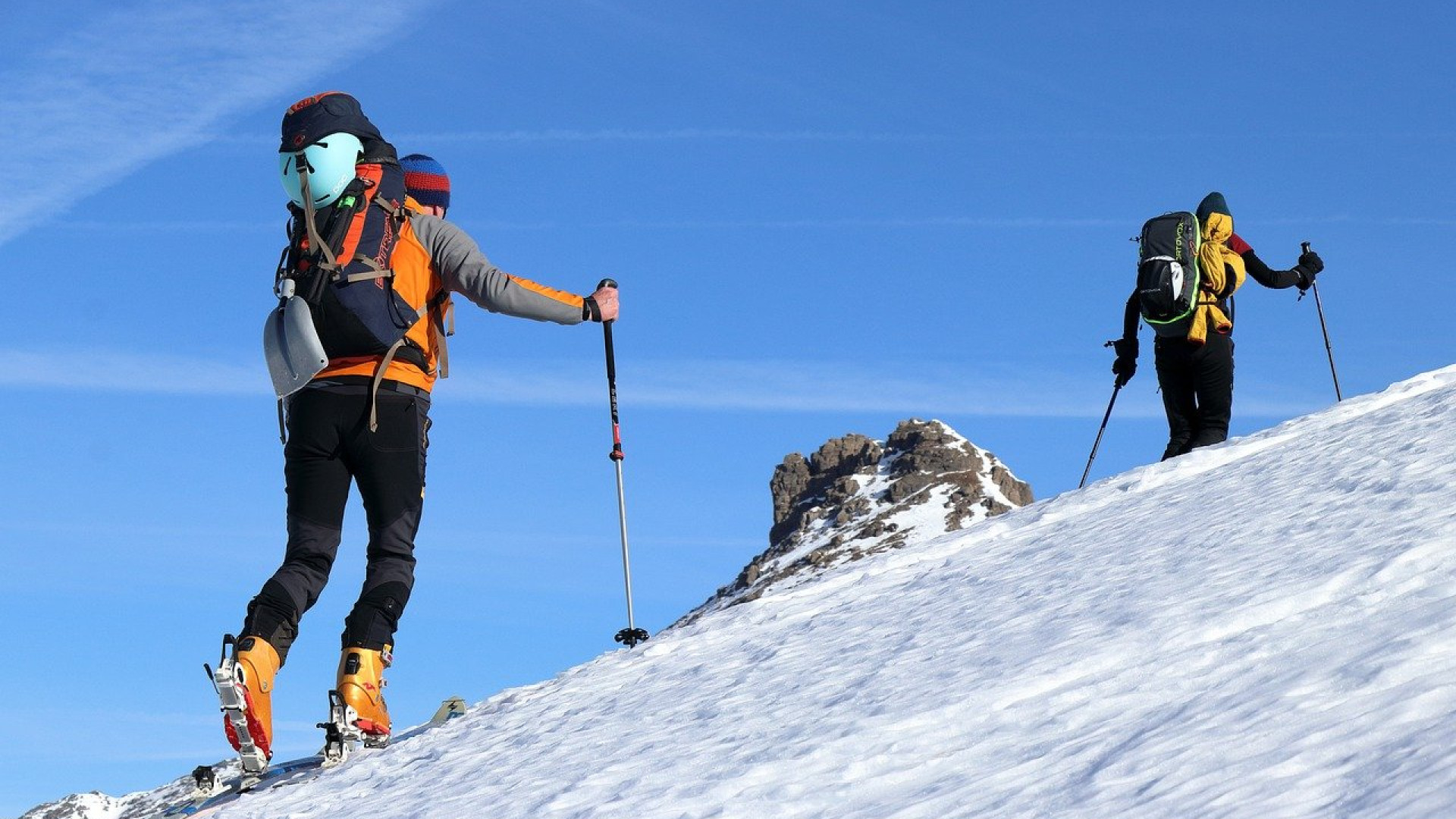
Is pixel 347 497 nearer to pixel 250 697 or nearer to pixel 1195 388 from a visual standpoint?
pixel 250 697

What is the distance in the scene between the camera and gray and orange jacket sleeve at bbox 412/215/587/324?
294 inches

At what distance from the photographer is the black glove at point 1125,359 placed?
41.3ft

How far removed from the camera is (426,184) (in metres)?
8.22

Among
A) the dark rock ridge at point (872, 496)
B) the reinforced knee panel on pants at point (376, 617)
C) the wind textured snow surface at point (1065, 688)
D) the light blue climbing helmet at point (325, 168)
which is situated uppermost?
the dark rock ridge at point (872, 496)

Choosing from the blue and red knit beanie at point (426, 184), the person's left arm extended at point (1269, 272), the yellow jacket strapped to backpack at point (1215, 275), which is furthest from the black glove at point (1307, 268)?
the blue and red knit beanie at point (426, 184)

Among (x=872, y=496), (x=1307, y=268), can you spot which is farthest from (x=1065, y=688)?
(x=872, y=496)

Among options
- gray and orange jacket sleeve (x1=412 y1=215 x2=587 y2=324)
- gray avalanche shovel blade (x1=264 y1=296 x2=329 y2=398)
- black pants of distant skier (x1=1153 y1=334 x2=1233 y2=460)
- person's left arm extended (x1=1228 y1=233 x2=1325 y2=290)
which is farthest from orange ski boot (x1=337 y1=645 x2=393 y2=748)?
person's left arm extended (x1=1228 y1=233 x2=1325 y2=290)

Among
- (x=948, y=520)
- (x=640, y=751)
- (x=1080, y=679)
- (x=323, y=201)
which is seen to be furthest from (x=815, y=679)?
(x=948, y=520)

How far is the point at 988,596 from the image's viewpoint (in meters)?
6.77

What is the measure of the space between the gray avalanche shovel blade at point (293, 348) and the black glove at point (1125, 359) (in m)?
7.58

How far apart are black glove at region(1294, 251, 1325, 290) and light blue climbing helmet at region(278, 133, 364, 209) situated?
8718mm

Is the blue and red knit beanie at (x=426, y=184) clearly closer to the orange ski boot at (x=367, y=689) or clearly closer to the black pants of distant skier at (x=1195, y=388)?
the orange ski boot at (x=367, y=689)

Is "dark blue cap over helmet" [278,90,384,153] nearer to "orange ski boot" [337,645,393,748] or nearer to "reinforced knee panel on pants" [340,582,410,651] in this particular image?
"reinforced knee panel on pants" [340,582,410,651]

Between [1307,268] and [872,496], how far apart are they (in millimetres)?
105443
